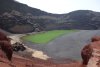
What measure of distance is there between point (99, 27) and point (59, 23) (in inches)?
516

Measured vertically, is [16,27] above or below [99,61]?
below

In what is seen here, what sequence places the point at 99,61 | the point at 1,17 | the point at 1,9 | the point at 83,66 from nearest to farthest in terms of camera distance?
the point at 99,61 → the point at 83,66 → the point at 1,17 → the point at 1,9

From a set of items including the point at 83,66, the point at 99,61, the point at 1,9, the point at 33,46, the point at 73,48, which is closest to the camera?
the point at 99,61

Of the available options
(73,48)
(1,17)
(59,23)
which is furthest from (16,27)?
(73,48)

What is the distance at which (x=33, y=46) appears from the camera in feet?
139

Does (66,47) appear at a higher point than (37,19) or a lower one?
higher

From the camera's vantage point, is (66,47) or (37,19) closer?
(66,47)

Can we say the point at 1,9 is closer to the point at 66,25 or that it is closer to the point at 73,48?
the point at 66,25

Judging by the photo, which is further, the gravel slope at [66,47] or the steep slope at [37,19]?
the steep slope at [37,19]

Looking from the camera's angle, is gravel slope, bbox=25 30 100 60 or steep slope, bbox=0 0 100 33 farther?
steep slope, bbox=0 0 100 33

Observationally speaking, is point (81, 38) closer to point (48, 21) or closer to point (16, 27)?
point (16, 27)

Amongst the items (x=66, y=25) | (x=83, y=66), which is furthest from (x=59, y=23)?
(x=83, y=66)

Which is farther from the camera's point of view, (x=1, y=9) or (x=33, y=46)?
(x=1, y=9)

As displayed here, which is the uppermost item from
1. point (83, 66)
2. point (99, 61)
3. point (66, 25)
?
point (99, 61)
